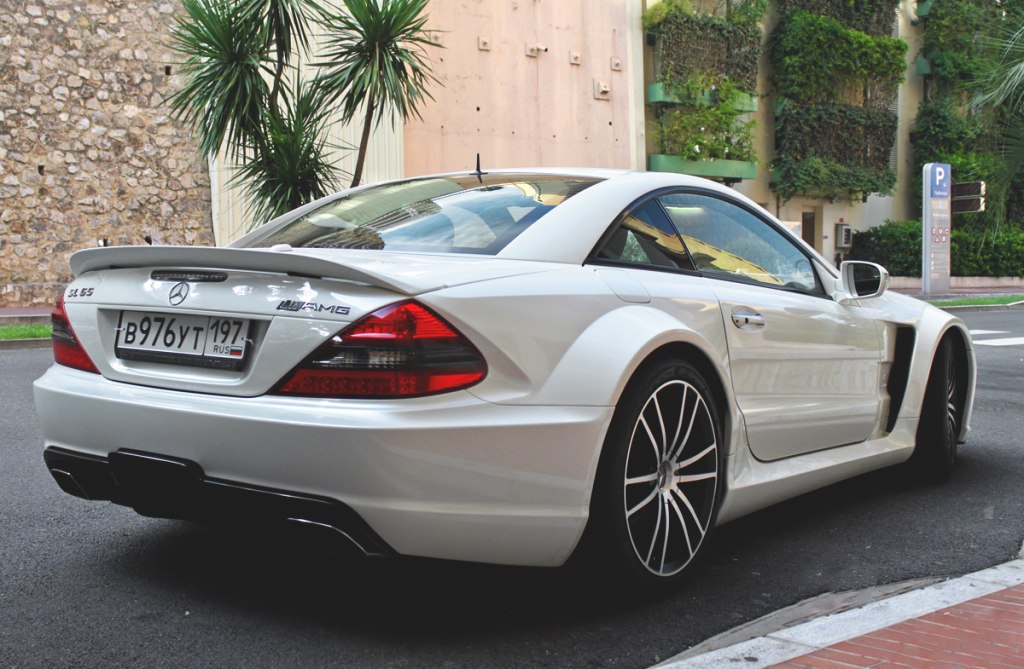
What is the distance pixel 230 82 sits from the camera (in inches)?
546

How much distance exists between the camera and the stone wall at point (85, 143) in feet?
60.7

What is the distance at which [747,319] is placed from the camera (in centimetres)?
367

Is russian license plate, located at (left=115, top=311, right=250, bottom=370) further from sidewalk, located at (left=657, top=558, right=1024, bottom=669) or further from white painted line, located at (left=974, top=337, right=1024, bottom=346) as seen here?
white painted line, located at (left=974, top=337, right=1024, bottom=346)

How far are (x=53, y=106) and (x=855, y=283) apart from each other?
17542 millimetres

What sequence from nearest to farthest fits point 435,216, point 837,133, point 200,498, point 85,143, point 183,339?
1. point 200,498
2. point 183,339
3. point 435,216
4. point 85,143
5. point 837,133

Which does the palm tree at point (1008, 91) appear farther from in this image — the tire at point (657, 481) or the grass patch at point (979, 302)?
the tire at point (657, 481)

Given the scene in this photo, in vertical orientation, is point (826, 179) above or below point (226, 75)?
below

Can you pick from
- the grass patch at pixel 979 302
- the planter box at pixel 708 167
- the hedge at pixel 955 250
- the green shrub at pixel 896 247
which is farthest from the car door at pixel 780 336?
the hedge at pixel 955 250

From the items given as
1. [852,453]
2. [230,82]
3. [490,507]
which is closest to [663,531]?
[490,507]

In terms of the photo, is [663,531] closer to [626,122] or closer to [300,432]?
[300,432]

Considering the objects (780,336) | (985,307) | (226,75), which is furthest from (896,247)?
(780,336)

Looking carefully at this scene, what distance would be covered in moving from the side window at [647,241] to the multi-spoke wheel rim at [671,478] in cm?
46

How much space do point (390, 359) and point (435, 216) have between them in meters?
0.98

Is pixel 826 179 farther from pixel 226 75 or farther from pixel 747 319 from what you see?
pixel 747 319
